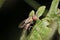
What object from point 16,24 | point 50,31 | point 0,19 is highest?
point 0,19

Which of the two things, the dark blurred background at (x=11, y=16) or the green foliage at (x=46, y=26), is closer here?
the green foliage at (x=46, y=26)

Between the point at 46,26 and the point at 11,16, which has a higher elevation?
the point at 11,16

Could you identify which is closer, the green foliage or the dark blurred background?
the green foliage

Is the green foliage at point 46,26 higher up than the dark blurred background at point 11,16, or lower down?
lower down

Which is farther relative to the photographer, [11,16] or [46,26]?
[11,16]

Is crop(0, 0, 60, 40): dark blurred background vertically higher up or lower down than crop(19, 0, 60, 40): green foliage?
higher up

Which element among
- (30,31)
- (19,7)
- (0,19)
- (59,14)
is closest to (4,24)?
(0,19)

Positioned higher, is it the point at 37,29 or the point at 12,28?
the point at 12,28

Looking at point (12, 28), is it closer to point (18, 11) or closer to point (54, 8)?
point (18, 11)
